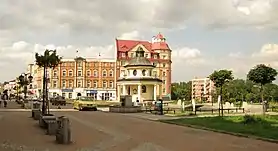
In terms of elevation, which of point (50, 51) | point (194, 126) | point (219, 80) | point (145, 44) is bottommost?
point (194, 126)

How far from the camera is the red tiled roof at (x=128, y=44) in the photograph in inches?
4528

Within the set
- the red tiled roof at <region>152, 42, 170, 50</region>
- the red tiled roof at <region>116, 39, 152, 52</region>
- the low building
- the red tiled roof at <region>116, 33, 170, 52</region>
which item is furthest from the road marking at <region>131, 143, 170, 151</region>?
the red tiled roof at <region>152, 42, 170, 50</region>

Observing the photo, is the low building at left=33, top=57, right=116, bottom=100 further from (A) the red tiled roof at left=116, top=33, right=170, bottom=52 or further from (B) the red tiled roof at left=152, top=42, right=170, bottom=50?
(B) the red tiled roof at left=152, top=42, right=170, bottom=50

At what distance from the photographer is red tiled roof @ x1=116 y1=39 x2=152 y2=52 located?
115m

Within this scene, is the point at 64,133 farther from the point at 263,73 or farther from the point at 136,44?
the point at 136,44

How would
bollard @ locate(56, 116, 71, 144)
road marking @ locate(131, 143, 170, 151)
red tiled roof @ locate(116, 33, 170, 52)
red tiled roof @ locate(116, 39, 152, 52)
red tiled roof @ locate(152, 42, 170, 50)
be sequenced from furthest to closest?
red tiled roof @ locate(152, 42, 170, 50) < red tiled roof @ locate(116, 33, 170, 52) < red tiled roof @ locate(116, 39, 152, 52) < bollard @ locate(56, 116, 71, 144) < road marking @ locate(131, 143, 170, 151)

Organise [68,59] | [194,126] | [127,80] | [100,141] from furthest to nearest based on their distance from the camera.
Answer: [68,59]
[127,80]
[194,126]
[100,141]

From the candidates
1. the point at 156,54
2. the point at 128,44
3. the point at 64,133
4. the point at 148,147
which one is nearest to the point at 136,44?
the point at 128,44

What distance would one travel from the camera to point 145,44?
119875 millimetres

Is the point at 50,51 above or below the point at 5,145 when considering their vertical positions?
above

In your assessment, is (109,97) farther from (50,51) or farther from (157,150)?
(157,150)

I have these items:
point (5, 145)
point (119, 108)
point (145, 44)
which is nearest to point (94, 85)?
point (145, 44)

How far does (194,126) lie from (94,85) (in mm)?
92675

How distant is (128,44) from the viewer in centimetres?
11750
